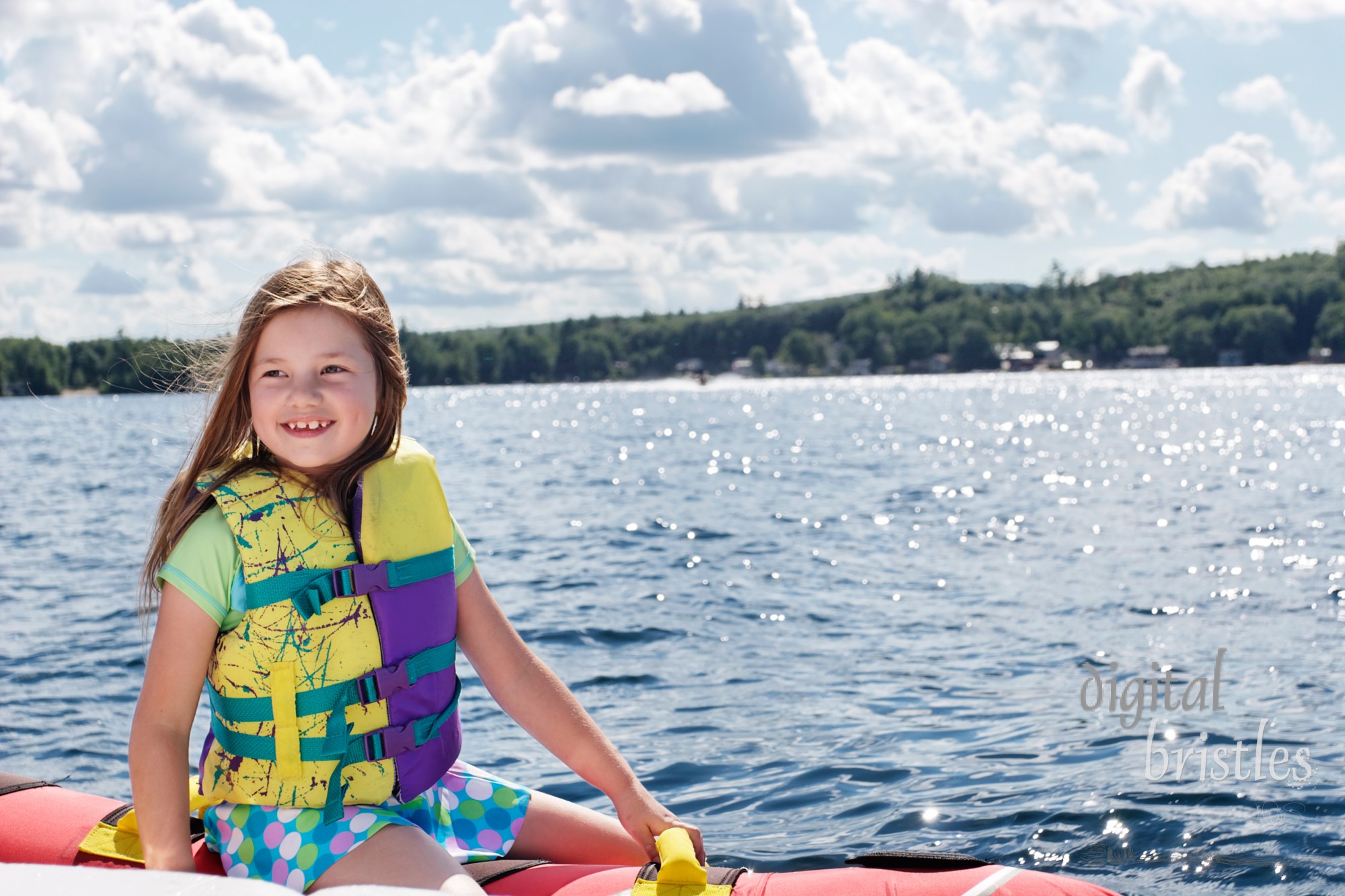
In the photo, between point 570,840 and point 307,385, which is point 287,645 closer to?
point 307,385

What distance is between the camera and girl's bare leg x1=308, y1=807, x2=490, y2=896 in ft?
6.97

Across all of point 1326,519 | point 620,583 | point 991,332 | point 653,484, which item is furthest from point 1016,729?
point 991,332

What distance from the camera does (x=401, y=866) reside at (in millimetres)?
2156

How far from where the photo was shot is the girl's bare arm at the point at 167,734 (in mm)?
2129

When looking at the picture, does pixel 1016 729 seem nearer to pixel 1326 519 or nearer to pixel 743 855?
pixel 743 855

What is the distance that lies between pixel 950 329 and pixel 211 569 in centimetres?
14240

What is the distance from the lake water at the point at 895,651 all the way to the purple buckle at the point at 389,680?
2.19 feet

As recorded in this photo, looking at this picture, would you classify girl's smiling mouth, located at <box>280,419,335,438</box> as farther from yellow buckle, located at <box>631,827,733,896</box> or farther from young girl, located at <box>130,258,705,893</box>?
yellow buckle, located at <box>631,827,733,896</box>

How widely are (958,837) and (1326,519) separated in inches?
527

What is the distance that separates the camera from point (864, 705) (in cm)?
650

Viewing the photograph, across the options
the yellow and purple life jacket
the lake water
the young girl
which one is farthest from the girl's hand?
the lake water

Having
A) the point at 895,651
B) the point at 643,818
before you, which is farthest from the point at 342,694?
the point at 895,651

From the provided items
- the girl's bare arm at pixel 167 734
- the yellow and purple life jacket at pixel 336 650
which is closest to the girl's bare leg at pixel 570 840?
the yellow and purple life jacket at pixel 336 650

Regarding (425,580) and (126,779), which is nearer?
(425,580)
